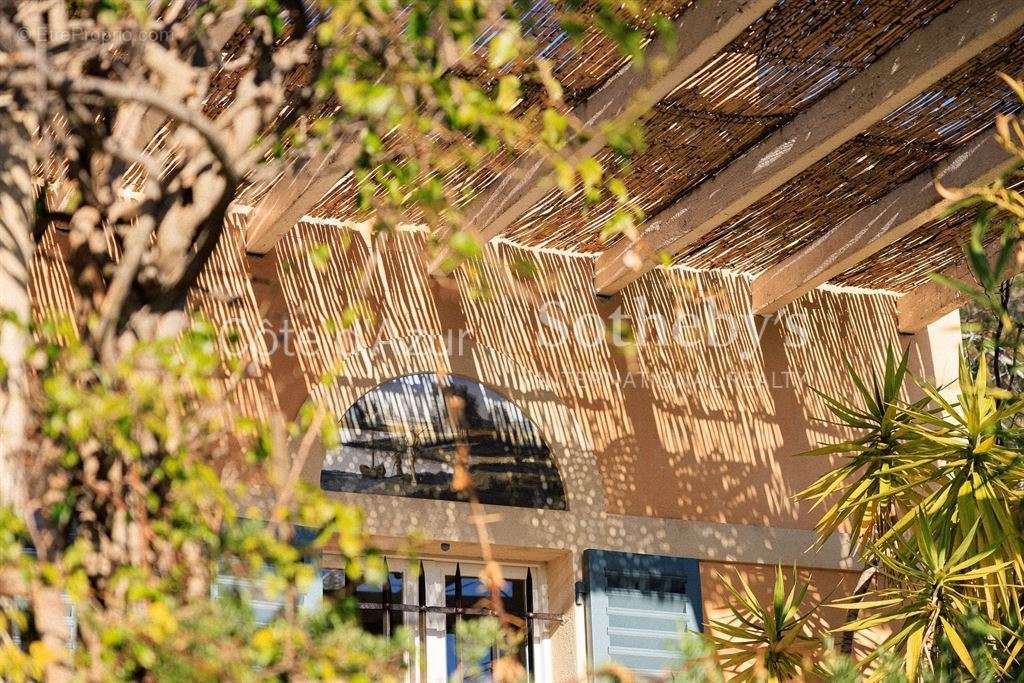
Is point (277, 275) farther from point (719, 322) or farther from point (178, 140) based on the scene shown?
point (178, 140)

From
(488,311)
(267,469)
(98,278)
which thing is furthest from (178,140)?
(488,311)

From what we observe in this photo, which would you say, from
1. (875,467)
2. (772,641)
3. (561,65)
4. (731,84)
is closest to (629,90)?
(561,65)

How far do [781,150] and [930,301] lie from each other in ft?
7.71

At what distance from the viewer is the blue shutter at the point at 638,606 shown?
6.41m

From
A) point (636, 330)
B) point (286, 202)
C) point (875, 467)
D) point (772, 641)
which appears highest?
point (286, 202)

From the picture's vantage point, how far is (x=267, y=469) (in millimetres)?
2242

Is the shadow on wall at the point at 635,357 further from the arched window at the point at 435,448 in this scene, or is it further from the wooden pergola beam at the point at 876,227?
the wooden pergola beam at the point at 876,227

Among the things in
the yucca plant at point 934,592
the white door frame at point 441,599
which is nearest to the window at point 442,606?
the white door frame at point 441,599

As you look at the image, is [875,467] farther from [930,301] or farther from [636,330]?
[930,301]

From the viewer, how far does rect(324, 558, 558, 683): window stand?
622 centimetres

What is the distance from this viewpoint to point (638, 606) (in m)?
6.55

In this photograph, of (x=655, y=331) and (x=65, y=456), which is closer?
(x=65, y=456)

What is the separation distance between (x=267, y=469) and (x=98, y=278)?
0.64 meters

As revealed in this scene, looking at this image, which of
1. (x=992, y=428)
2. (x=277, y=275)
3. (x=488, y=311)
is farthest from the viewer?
(x=488, y=311)
